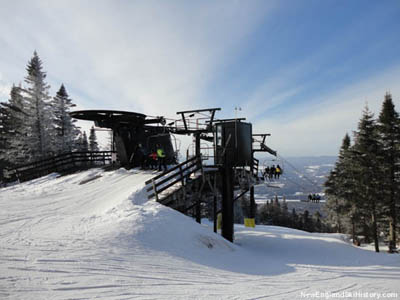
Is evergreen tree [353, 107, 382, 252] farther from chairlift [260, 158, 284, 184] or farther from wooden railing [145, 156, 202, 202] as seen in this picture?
wooden railing [145, 156, 202, 202]

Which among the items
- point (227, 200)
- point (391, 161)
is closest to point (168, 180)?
point (227, 200)

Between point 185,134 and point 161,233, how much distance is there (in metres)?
11.1

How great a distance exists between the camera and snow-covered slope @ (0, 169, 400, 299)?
12.9 ft

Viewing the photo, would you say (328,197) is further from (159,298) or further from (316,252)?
(159,298)

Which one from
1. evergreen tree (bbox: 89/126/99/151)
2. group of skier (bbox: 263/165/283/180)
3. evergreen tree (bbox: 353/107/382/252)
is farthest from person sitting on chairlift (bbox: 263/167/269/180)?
evergreen tree (bbox: 89/126/99/151)

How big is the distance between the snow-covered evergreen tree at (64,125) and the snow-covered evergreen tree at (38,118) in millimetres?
3314

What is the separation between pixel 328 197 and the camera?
30.2 m

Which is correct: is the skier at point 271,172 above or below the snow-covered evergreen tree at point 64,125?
below

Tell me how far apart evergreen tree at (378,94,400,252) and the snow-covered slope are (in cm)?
1301

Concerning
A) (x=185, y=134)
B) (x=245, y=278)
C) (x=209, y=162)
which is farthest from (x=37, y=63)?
(x=245, y=278)

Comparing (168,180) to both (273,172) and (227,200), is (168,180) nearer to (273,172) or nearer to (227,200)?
(227,200)

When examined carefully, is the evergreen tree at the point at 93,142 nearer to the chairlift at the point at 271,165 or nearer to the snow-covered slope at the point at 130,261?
the snow-covered slope at the point at 130,261

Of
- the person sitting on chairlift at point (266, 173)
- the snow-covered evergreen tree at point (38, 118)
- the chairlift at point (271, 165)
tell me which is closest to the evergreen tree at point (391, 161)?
the chairlift at point (271, 165)

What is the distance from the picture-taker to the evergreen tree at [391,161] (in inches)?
692
